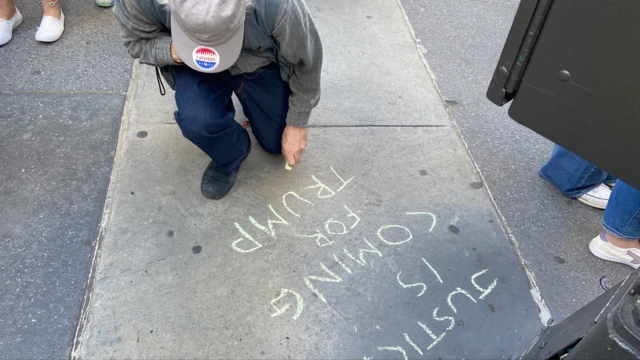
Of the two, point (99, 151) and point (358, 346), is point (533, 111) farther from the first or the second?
point (99, 151)

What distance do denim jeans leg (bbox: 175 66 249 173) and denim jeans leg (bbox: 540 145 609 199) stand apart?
61.3 inches

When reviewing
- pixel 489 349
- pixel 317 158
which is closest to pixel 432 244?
pixel 489 349

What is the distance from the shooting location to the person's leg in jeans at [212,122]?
2.00m

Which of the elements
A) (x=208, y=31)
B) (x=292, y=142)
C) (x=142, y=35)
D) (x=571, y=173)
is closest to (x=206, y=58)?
(x=208, y=31)

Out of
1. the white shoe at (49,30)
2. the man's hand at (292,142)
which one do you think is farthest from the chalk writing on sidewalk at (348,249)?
the white shoe at (49,30)

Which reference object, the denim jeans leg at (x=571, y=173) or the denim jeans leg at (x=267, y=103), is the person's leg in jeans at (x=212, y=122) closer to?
the denim jeans leg at (x=267, y=103)

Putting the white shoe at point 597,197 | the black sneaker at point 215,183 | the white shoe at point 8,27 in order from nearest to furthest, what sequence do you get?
the black sneaker at point 215,183, the white shoe at point 597,197, the white shoe at point 8,27

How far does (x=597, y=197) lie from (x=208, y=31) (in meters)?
1.96

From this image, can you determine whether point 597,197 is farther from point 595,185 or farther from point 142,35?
point 142,35

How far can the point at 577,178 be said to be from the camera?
7.71 feet

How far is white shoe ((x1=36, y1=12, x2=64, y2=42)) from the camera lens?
3109mm

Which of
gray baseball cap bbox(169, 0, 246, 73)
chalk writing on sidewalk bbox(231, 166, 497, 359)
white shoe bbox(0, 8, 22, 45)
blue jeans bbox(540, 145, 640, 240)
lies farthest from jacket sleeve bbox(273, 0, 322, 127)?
white shoe bbox(0, 8, 22, 45)

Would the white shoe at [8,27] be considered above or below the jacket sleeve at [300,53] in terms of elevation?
below

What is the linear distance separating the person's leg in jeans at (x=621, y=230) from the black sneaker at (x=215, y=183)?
5.44 ft
